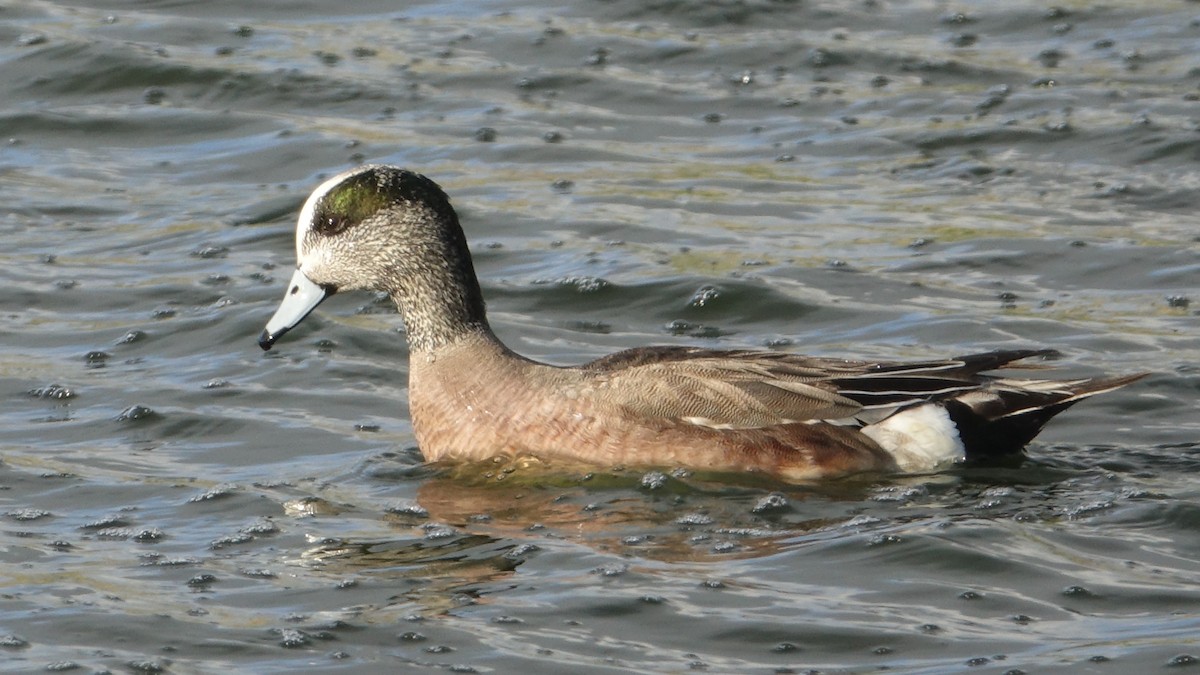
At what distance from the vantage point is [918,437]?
728cm

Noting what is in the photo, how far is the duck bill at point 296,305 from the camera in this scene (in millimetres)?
7691

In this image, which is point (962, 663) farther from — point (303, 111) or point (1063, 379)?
point (303, 111)

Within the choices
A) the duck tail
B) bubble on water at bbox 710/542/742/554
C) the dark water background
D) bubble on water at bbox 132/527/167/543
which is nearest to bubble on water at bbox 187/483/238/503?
the dark water background

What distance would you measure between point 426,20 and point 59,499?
6.53m

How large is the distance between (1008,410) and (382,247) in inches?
93.7

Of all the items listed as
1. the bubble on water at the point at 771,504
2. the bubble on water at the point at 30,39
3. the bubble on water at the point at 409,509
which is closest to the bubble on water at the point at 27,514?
the bubble on water at the point at 409,509

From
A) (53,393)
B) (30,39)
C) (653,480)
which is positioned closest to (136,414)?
(53,393)

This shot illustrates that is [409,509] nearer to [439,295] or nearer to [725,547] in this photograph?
[439,295]

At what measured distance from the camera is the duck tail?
24.0 ft

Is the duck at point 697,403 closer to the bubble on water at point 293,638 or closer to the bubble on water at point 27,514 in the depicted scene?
the bubble on water at point 27,514

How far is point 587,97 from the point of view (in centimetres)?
1205

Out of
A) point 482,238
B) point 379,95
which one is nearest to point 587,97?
point 379,95

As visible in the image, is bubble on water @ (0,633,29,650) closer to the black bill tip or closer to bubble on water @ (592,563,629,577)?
bubble on water @ (592,563,629,577)

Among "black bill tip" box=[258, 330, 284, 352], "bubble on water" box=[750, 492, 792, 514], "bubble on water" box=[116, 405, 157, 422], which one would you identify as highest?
"black bill tip" box=[258, 330, 284, 352]
